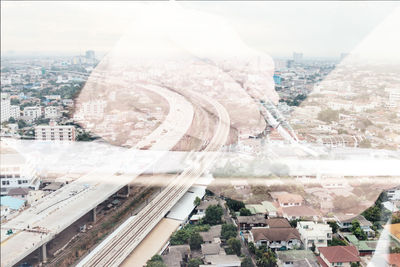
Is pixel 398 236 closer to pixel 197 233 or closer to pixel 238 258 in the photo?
pixel 238 258

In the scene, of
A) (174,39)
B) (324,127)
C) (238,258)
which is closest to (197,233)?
(238,258)

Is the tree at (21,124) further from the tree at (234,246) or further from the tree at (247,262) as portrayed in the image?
the tree at (247,262)

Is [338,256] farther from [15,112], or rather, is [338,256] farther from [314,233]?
[15,112]

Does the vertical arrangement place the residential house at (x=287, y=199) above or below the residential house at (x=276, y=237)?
above

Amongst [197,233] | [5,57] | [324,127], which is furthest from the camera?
[324,127]

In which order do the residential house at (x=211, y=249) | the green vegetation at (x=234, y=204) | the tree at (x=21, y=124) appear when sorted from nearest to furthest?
the residential house at (x=211, y=249) < the green vegetation at (x=234, y=204) < the tree at (x=21, y=124)

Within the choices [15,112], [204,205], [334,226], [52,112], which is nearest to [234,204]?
[204,205]

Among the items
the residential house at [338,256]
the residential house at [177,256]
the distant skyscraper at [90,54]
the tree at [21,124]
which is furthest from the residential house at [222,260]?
the distant skyscraper at [90,54]
